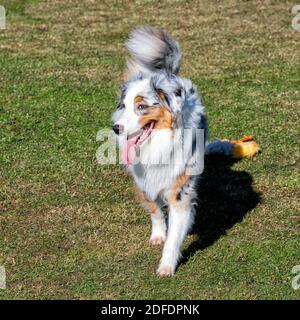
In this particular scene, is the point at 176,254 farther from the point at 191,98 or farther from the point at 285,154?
the point at 285,154

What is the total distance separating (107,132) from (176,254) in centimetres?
352

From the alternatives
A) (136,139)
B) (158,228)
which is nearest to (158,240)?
(158,228)

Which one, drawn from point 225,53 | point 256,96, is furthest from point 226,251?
point 225,53

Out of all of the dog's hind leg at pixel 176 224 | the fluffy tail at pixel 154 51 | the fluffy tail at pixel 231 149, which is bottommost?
the fluffy tail at pixel 231 149

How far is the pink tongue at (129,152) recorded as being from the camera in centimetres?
696

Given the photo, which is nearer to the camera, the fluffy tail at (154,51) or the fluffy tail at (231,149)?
the fluffy tail at (154,51)

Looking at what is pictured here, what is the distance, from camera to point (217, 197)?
28.7 feet

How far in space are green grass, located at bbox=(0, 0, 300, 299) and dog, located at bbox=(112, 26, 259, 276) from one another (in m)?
0.30

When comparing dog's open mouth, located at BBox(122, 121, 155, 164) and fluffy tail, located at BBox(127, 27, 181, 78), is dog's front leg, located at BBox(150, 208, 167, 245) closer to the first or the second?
dog's open mouth, located at BBox(122, 121, 155, 164)

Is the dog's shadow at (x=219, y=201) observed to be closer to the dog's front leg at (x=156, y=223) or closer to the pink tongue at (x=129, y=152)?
the dog's front leg at (x=156, y=223)

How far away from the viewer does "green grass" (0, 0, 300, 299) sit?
7.17 meters

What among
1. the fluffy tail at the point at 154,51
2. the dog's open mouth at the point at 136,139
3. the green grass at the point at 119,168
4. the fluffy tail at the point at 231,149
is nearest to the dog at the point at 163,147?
the dog's open mouth at the point at 136,139

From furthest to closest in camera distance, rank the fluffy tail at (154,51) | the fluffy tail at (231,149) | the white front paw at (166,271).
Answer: the fluffy tail at (231,149)
the fluffy tail at (154,51)
the white front paw at (166,271)

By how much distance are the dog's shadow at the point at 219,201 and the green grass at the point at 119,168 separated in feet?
0.06
